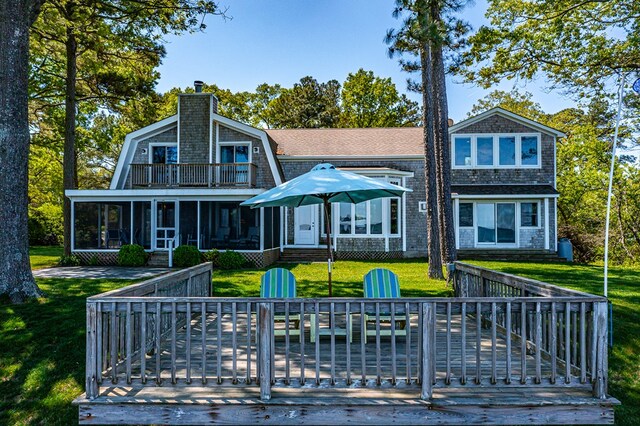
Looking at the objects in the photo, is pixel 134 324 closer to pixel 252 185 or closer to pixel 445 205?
pixel 445 205

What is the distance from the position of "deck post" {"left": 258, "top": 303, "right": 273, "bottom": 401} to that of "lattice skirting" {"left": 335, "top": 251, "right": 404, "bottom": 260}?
13756mm

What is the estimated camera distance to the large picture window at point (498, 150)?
18.3 m

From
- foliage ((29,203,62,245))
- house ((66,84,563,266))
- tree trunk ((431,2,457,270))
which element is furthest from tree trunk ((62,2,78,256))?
tree trunk ((431,2,457,270))

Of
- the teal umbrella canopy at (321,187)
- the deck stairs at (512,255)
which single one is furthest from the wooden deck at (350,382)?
the deck stairs at (512,255)

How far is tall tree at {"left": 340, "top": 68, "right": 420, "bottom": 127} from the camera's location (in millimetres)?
36312

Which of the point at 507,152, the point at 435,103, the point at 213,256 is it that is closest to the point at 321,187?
the point at 435,103

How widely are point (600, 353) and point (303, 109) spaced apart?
37.5 meters

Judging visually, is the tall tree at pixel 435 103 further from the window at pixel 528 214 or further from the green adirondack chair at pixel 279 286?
the window at pixel 528 214

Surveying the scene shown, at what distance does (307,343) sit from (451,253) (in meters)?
5.90

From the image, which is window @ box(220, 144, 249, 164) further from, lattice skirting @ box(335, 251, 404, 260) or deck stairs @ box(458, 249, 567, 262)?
deck stairs @ box(458, 249, 567, 262)

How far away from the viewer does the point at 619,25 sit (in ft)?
44.2

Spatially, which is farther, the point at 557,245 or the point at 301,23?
the point at 557,245

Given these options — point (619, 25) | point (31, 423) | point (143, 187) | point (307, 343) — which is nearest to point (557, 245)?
point (619, 25)

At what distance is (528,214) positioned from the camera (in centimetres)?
1811
